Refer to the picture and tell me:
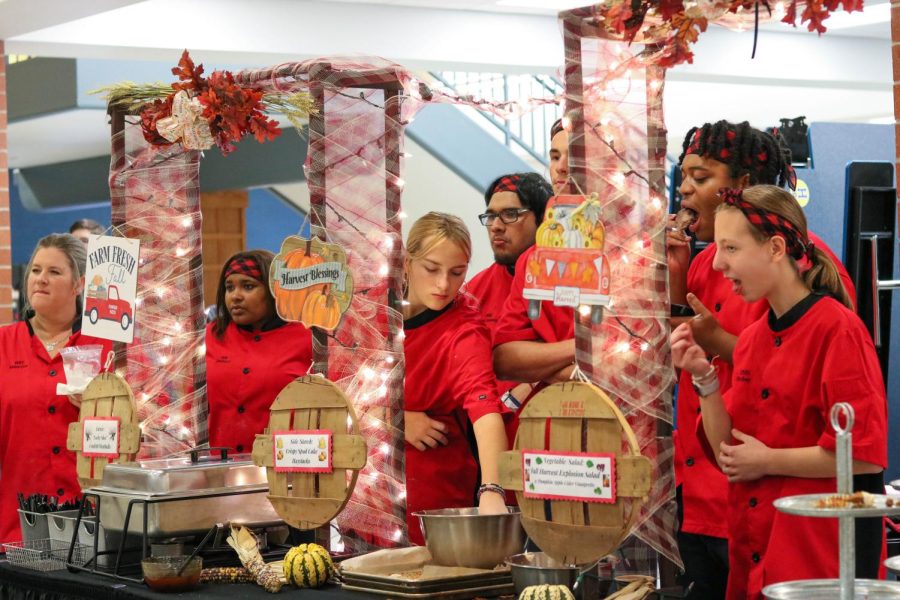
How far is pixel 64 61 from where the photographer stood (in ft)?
30.8

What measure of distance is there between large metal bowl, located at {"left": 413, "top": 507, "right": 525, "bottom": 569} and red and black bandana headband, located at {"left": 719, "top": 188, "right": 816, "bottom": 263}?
0.80 m

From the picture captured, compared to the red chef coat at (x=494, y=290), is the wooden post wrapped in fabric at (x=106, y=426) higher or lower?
lower

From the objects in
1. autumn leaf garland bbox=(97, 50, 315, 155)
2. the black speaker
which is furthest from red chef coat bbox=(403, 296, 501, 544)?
the black speaker

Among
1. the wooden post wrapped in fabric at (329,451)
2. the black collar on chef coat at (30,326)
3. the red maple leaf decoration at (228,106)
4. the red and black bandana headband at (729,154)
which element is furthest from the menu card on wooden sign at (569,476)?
the black collar on chef coat at (30,326)

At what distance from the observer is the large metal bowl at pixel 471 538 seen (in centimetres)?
275

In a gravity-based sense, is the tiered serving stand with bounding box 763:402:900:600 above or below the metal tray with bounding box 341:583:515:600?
above

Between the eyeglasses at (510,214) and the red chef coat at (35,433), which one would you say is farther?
the red chef coat at (35,433)

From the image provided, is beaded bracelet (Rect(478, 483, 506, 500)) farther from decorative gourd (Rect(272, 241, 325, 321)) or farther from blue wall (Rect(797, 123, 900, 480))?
blue wall (Rect(797, 123, 900, 480))

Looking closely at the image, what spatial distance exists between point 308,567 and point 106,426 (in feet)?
3.28

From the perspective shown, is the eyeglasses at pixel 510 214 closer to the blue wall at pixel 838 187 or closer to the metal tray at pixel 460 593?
the metal tray at pixel 460 593

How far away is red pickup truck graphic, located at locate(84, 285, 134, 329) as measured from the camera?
363 centimetres

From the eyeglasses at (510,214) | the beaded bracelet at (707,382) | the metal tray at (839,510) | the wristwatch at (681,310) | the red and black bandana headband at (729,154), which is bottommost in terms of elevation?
the metal tray at (839,510)

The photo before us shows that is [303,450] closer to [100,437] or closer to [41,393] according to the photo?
[100,437]

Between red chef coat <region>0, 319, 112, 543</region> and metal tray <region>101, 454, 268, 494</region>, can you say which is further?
red chef coat <region>0, 319, 112, 543</region>
